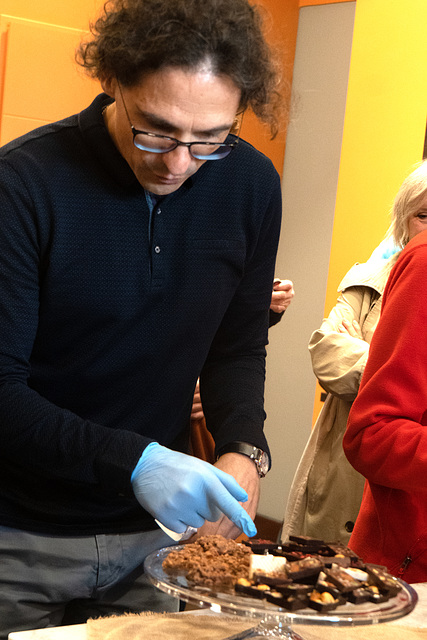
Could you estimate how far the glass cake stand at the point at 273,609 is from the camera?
2.91 feet

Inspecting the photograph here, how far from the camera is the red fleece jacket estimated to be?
1394 millimetres

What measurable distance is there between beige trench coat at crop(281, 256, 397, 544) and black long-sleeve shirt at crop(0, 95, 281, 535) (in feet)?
3.32

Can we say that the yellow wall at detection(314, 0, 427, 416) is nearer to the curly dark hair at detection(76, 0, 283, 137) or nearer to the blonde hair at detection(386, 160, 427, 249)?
the blonde hair at detection(386, 160, 427, 249)

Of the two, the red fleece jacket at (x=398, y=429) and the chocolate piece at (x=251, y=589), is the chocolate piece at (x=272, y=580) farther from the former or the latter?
the red fleece jacket at (x=398, y=429)

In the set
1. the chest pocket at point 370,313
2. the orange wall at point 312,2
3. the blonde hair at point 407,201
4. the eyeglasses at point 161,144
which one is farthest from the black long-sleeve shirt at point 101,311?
the orange wall at point 312,2

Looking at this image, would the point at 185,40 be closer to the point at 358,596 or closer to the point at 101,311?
the point at 101,311

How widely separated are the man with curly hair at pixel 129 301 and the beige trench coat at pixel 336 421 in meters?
1.00

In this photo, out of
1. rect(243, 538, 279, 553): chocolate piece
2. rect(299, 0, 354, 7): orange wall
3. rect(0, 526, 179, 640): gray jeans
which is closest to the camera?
rect(243, 538, 279, 553): chocolate piece

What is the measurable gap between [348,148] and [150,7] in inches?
89.6

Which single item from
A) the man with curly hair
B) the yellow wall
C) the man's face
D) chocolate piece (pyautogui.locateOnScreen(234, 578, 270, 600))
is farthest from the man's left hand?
the yellow wall

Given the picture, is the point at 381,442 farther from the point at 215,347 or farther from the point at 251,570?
the point at 251,570

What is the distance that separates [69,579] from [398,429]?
62 centimetres

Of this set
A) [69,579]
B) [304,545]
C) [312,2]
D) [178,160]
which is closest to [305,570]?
[304,545]

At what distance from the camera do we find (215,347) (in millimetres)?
1534
